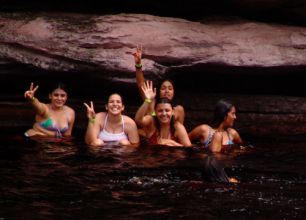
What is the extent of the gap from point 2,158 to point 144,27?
11.2 feet

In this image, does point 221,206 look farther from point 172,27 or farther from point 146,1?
point 146,1

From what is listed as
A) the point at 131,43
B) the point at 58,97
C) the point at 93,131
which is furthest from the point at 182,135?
the point at 58,97

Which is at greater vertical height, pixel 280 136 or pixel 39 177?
pixel 280 136

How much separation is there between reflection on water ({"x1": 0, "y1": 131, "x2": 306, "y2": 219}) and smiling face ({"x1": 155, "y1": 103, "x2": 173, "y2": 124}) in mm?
416

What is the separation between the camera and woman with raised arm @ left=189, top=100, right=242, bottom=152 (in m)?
7.68

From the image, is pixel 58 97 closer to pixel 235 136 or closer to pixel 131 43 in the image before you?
pixel 131 43

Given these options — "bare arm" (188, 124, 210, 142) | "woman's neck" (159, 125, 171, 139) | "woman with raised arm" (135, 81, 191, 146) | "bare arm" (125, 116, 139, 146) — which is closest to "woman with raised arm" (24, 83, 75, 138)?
"bare arm" (125, 116, 139, 146)

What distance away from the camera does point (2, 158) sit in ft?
23.0

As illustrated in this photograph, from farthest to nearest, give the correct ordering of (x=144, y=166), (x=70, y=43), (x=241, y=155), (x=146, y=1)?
1. (x=146, y=1)
2. (x=70, y=43)
3. (x=241, y=155)
4. (x=144, y=166)

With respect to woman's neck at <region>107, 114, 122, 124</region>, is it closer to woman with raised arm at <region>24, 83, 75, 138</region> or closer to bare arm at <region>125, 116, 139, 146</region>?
bare arm at <region>125, 116, 139, 146</region>

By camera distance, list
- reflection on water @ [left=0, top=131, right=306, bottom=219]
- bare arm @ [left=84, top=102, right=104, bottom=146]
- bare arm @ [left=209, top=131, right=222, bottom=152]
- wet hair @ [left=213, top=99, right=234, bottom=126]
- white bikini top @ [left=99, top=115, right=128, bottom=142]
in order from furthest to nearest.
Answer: white bikini top @ [left=99, top=115, right=128, bottom=142] → bare arm @ [left=84, top=102, right=104, bottom=146] → wet hair @ [left=213, top=99, right=234, bottom=126] → bare arm @ [left=209, top=131, right=222, bottom=152] → reflection on water @ [left=0, top=131, right=306, bottom=219]

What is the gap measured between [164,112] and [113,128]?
836mm

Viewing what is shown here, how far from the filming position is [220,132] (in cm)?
806

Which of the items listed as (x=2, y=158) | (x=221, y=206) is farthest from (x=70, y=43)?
(x=221, y=206)
